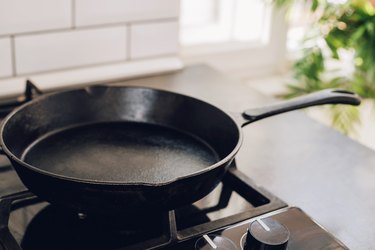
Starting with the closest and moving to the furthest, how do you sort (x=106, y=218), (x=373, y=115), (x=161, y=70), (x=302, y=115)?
(x=106, y=218)
(x=302, y=115)
(x=161, y=70)
(x=373, y=115)

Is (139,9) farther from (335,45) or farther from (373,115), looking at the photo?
(373,115)

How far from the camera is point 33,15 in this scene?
97 centimetres

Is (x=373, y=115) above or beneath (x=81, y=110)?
beneath

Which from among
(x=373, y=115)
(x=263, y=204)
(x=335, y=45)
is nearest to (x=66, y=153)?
(x=263, y=204)

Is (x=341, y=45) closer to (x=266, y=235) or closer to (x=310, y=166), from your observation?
(x=310, y=166)

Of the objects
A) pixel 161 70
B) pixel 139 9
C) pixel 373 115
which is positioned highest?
pixel 139 9

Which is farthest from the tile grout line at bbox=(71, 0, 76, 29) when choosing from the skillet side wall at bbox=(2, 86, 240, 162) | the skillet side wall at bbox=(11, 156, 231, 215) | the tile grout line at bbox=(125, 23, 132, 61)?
the skillet side wall at bbox=(11, 156, 231, 215)

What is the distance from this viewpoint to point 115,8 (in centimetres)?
104

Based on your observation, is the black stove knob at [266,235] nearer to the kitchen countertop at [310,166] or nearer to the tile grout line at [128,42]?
the kitchen countertop at [310,166]

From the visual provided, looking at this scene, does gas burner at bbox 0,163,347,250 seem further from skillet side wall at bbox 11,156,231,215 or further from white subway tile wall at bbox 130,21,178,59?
white subway tile wall at bbox 130,21,178,59

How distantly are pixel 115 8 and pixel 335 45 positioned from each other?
0.49 metres

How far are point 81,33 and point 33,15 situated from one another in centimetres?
10

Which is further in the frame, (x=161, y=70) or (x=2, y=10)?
(x=161, y=70)

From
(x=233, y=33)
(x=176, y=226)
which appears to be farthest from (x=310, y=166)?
(x=233, y=33)
